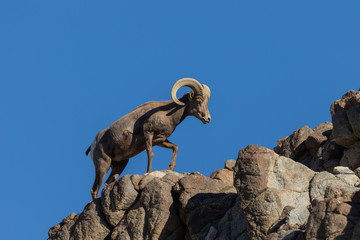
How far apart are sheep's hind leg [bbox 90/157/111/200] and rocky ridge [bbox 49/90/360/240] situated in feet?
4.86

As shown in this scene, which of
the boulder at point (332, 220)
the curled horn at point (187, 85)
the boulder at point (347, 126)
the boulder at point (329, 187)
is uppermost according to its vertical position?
the curled horn at point (187, 85)

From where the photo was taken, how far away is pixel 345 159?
19891 mm

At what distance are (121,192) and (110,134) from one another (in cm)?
362

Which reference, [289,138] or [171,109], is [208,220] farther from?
[289,138]

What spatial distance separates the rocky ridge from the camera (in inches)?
511

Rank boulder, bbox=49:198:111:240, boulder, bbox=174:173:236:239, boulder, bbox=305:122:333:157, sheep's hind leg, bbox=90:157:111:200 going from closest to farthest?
boulder, bbox=174:173:236:239 → boulder, bbox=49:198:111:240 → sheep's hind leg, bbox=90:157:111:200 → boulder, bbox=305:122:333:157

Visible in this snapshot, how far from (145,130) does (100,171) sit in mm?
2006

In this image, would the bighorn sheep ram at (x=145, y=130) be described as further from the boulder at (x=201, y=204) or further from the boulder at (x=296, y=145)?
the boulder at (x=296, y=145)

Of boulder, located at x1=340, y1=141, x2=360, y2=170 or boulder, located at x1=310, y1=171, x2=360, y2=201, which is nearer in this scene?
boulder, located at x1=310, y1=171, x2=360, y2=201

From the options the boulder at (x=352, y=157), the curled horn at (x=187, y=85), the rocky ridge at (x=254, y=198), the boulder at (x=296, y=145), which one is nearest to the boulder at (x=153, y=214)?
the rocky ridge at (x=254, y=198)

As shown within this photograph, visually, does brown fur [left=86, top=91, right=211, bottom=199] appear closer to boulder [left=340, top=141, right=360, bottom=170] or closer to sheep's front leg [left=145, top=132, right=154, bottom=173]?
sheep's front leg [left=145, top=132, right=154, bottom=173]

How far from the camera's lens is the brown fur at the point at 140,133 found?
2131cm

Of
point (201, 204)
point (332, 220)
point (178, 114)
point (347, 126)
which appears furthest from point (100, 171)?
point (332, 220)

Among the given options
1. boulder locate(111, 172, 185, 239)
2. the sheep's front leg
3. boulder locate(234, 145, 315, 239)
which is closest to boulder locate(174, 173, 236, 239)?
boulder locate(111, 172, 185, 239)
